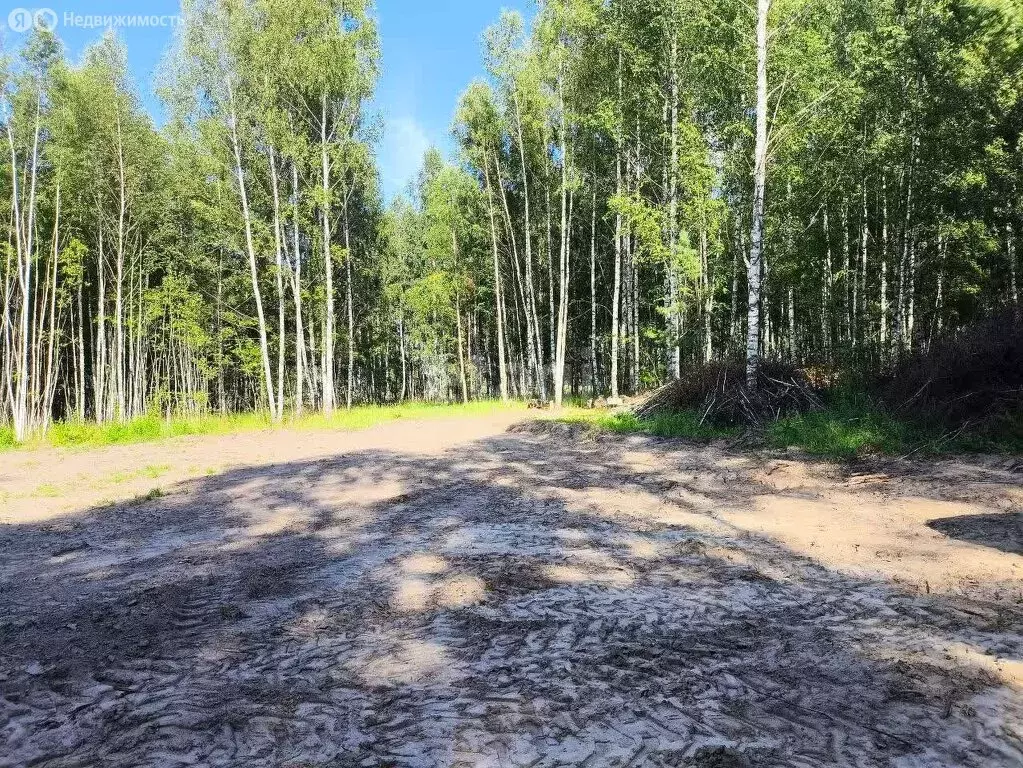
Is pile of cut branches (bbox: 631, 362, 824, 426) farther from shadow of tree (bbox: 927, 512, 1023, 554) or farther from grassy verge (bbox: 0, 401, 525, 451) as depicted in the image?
grassy verge (bbox: 0, 401, 525, 451)

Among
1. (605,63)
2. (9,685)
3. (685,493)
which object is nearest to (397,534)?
(9,685)

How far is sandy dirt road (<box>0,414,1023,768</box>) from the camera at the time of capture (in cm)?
195

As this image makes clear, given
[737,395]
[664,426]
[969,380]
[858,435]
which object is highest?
[969,380]

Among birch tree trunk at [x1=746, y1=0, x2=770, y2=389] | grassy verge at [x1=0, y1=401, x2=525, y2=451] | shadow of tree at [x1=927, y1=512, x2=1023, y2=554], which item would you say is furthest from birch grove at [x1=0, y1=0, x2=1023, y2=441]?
shadow of tree at [x1=927, y1=512, x2=1023, y2=554]

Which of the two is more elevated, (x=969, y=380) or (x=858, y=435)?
(x=969, y=380)

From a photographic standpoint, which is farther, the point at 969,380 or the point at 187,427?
the point at 187,427

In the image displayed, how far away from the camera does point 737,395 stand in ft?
36.9

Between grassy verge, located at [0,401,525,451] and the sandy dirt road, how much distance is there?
1113cm

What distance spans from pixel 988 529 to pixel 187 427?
1853 centimetres

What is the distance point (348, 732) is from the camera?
6.56ft

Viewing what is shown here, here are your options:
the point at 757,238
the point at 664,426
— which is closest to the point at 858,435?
the point at 664,426

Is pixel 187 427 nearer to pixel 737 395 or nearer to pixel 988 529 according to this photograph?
pixel 737 395

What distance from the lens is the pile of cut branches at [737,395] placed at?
1088cm

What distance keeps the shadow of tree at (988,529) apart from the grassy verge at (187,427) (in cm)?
1424
